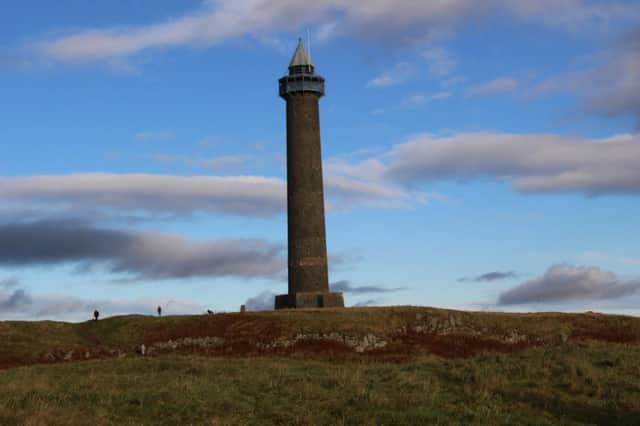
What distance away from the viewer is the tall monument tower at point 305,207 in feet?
214

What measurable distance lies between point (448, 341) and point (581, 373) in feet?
72.1

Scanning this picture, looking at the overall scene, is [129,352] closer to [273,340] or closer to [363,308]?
[273,340]

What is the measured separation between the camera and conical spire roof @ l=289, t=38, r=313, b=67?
229ft

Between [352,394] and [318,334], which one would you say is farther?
[318,334]

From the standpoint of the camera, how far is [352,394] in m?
22.7

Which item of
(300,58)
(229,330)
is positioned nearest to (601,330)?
(229,330)

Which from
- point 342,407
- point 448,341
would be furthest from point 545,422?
point 448,341

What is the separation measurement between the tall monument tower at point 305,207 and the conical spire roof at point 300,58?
2902 millimetres

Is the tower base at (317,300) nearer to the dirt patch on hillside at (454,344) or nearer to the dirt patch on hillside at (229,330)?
the dirt patch on hillside at (229,330)

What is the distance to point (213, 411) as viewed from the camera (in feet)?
68.0

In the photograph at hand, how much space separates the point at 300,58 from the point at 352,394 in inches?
2036

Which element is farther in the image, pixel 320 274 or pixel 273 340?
pixel 320 274

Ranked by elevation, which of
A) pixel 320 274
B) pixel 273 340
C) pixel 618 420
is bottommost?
pixel 618 420

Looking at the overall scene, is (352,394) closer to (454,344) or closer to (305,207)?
(454,344)
